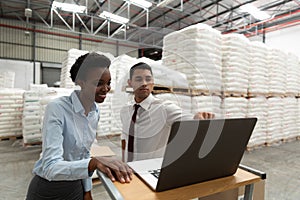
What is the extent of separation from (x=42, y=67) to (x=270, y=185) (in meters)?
9.84

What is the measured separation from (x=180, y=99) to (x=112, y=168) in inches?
19.8

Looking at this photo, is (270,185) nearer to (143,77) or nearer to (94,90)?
→ (143,77)

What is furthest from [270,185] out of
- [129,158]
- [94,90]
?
[94,90]

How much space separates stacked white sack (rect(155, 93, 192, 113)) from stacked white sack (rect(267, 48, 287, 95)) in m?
3.76

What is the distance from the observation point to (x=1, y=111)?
4227 mm

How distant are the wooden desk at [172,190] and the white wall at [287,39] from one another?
273 inches

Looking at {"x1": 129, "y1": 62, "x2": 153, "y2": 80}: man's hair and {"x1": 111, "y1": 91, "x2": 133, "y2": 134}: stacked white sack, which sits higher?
{"x1": 129, "y1": 62, "x2": 153, "y2": 80}: man's hair

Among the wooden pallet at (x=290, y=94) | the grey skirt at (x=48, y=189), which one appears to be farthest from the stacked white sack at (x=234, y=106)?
the grey skirt at (x=48, y=189)

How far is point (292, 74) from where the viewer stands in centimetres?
445

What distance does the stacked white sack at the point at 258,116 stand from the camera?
3719 millimetres

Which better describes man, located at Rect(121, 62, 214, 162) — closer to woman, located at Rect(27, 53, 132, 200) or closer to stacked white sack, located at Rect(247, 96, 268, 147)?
woman, located at Rect(27, 53, 132, 200)

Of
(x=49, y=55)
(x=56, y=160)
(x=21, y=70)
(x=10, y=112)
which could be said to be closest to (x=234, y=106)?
(x=56, y=160)

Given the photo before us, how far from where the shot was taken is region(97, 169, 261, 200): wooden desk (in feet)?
1.90

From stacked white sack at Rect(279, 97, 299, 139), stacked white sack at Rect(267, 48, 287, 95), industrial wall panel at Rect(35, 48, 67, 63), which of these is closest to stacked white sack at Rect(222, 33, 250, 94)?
stacked white sack at Rect(267, 48, 287, 95)
